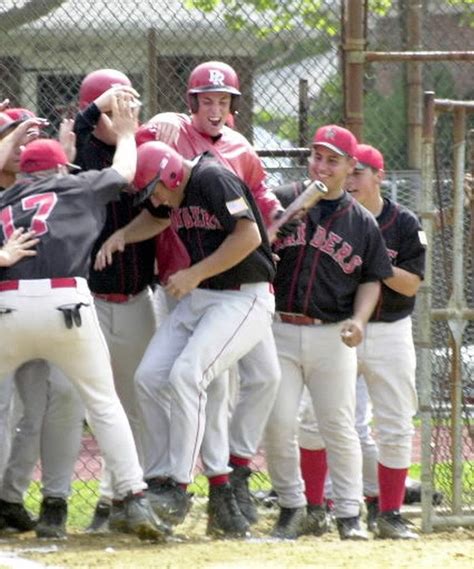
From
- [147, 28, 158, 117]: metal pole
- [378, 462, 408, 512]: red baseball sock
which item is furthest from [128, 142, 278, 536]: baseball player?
[147, 28, 158, 117]: metal pole

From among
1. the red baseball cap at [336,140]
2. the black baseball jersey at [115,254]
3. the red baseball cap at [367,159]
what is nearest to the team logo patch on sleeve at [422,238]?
the red baseball cap at [367,159]

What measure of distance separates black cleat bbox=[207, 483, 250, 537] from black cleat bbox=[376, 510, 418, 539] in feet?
2.50

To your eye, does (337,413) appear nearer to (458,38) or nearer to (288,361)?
(288,361)

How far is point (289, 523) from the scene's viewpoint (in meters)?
7.79

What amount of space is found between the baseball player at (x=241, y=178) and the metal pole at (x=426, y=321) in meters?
0.76

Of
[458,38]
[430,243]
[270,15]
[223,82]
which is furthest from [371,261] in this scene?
[458,38]

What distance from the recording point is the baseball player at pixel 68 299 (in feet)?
22.7

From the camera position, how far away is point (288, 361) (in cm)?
777

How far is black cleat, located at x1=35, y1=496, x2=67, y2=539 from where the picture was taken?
24.6 ft

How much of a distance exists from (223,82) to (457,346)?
178 centimetres

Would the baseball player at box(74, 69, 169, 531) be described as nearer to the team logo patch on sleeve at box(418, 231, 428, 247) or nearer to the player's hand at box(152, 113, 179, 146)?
the player's hand at box(152, 113, 179, 146)

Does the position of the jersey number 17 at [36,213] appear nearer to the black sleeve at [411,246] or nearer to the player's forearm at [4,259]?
the player's forearm at [4,259]

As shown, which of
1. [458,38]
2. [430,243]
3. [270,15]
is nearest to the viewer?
[430,243]

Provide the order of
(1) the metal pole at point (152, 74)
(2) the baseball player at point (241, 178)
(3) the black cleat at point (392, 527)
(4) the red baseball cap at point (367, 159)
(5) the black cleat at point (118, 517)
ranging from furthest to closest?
(1) the metal pole at point (152, 74)
(4) the red baseball cap at point (367, 159)
(3) the black cleat at point (392, 527)
(2) the baseball player at point (241, 178)
(5) the black cleat at point (118, 517)
